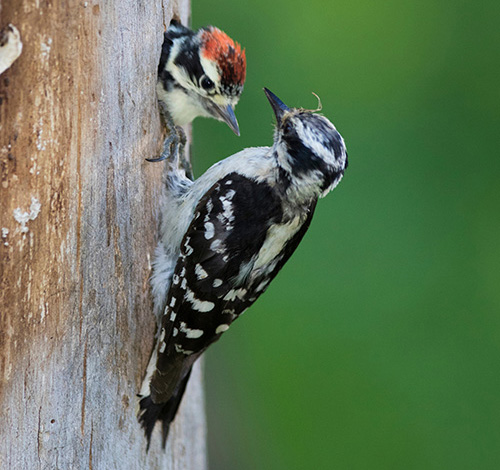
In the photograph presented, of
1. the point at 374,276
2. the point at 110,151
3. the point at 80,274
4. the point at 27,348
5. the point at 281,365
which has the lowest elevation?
the point at 281,365

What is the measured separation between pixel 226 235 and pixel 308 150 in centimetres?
39

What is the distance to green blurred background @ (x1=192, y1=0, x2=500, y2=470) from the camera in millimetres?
3793

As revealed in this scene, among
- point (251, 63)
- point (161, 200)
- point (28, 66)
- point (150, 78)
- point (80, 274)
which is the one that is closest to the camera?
→ point (28, 66)

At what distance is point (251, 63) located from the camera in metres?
3.80

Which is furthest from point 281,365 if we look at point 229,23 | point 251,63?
point 229,23

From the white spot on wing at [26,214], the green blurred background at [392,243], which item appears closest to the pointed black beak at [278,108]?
the white spot on wing at [26,214]

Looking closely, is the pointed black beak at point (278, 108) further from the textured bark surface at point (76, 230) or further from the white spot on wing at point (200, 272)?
the white spot on wing at point (200, 272)

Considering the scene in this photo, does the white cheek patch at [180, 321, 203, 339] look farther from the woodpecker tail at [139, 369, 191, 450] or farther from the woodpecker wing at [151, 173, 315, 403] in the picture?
the woodpecker tail at [139, 369, 191, 450]

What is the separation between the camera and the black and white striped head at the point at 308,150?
88.0 inches

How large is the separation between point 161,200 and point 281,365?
6.27ft

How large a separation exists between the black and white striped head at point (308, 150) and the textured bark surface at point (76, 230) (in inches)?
17.5

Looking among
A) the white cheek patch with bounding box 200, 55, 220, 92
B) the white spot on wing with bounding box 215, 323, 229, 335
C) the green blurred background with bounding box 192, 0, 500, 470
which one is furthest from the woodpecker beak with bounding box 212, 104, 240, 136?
the green blurred background with bounding box 192, 0, 500, 470

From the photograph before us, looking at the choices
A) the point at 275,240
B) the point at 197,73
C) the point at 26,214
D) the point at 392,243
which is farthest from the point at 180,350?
the point at 392,243

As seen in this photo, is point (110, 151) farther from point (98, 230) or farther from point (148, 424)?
point (148, 424)
